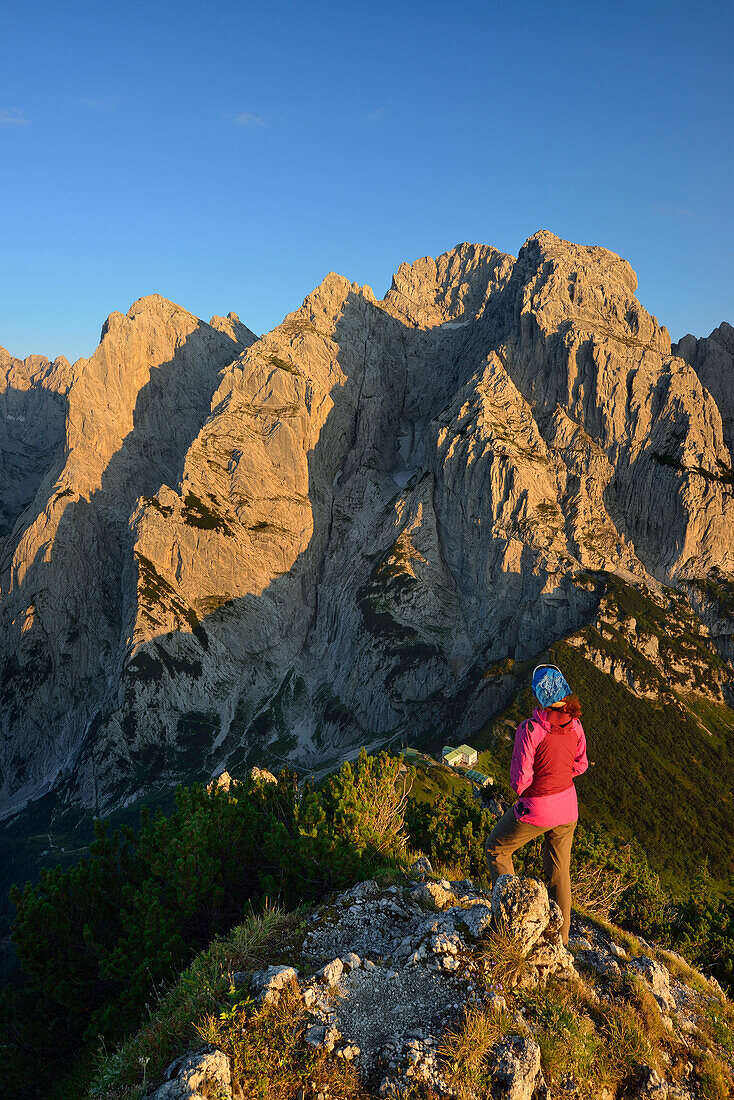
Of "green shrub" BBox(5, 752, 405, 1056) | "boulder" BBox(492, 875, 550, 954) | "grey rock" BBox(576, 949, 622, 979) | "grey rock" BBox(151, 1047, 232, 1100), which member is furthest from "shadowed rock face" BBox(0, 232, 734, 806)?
"grey rock" BBox(151, 1047, 232, 1100)

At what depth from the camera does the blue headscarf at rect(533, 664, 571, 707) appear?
991 cm

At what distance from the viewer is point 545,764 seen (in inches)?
392

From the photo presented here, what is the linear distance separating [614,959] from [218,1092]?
Result: 785 centimetres

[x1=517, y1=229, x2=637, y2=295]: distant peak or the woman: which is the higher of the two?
[x1=517, y1=229, x2=637, y2=295]: distant peak

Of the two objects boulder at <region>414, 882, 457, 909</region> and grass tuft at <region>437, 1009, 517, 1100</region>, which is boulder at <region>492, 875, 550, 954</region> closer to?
grass tuft at <region>437, 1009, 517, 1100</region>

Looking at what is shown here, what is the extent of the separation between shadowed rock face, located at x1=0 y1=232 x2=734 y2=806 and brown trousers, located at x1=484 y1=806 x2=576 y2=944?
326 feet

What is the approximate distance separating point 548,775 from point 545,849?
2009mm

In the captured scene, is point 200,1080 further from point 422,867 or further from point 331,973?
point 422,867

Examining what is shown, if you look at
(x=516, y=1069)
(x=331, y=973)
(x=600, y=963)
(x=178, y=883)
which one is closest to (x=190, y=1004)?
(x=331, y=973)

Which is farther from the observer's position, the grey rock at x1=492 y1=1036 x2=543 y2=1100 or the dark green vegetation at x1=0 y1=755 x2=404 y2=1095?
the dark green vegetation at x1=0 y1=755 x2=404 y2=1095

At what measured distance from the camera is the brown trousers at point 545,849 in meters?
10.4

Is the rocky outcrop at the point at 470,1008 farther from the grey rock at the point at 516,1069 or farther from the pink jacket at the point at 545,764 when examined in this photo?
the pink jacket at the point at 545,764

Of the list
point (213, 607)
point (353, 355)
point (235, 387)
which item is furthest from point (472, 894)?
point (353, 355)

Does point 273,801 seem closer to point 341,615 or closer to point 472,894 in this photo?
point 472,894
